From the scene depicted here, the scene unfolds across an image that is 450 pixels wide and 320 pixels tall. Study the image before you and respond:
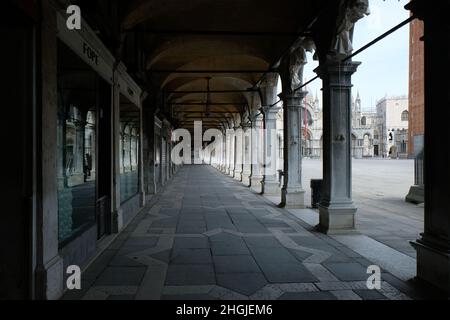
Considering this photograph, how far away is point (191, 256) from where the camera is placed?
5.62 m

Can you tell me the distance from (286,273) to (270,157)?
9751mm

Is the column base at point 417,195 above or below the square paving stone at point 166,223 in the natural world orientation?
above

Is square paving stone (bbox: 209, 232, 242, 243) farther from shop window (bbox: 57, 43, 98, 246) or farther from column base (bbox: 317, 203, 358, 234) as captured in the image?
shop window (bbox: 57, 43, 98, 246)

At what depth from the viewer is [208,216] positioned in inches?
362

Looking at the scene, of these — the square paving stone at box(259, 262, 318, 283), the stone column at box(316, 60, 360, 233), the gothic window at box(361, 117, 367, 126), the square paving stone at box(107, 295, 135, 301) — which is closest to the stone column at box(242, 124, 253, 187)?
the stone column at box(316, 60, 360, 233)

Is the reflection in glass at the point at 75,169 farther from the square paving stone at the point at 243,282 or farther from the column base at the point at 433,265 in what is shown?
the column base at the point at 433,265

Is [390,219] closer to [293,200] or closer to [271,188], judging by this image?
[293,200]

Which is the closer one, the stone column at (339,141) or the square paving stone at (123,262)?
the square paving stone at (123,262)

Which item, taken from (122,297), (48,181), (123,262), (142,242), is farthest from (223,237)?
(48,181)

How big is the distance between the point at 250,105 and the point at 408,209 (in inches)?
383

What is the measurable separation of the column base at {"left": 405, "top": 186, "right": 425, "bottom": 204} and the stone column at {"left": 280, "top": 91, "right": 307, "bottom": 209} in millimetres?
3877

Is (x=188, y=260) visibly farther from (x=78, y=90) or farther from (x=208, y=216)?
(x=208, y=216)

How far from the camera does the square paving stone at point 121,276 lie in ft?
14.5

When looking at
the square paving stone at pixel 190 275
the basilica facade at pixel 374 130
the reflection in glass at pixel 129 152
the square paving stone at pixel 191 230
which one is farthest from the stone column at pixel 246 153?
the basilica facade at pixel 374 130
